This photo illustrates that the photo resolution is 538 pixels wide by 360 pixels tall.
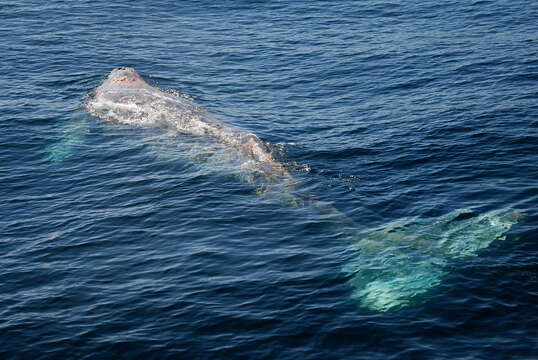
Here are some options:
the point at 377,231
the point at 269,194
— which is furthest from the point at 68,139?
the point at 377,231

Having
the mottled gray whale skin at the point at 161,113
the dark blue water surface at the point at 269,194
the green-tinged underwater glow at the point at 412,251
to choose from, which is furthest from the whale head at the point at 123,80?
the green-tinged underwater glow at the point at 412,251

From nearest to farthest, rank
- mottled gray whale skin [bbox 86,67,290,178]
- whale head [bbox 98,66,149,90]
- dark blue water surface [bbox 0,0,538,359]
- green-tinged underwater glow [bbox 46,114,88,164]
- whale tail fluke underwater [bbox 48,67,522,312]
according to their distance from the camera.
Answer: dark blue water surface [bbox 0,0,538,359] → whale tail fluke underwater [bbox 48,67,522,312] → mottled gray whale skin [bbox 86,67,290,178] → green-tinged underwater glow [bbox 46,114,88,164] → whale head [bbox 98,66,149,90]

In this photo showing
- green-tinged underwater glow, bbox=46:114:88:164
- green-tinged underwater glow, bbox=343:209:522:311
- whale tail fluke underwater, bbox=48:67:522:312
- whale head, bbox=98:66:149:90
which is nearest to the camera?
green-tinged underwater glow, bbox=343:209:522:311

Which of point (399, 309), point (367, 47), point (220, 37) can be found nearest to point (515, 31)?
point (367, 47)

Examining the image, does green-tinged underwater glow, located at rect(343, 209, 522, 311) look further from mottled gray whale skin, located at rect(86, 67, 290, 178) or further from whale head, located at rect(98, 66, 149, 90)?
whale head, located at rect(98, 66, 149, 90)

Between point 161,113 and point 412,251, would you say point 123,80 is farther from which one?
point 412,251

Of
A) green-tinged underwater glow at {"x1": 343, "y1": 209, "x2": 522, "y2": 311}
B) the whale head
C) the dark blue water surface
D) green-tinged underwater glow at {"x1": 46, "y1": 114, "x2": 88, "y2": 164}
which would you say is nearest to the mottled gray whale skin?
the whale head

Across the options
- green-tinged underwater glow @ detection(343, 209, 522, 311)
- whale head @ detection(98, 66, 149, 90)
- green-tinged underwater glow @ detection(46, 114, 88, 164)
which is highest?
whale head @ detection(98, 66, 149, 90)

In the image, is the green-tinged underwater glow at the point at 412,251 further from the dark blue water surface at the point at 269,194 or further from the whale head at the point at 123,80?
the whale head at the point at 123,80

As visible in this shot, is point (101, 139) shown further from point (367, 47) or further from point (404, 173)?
point (367, 47)
